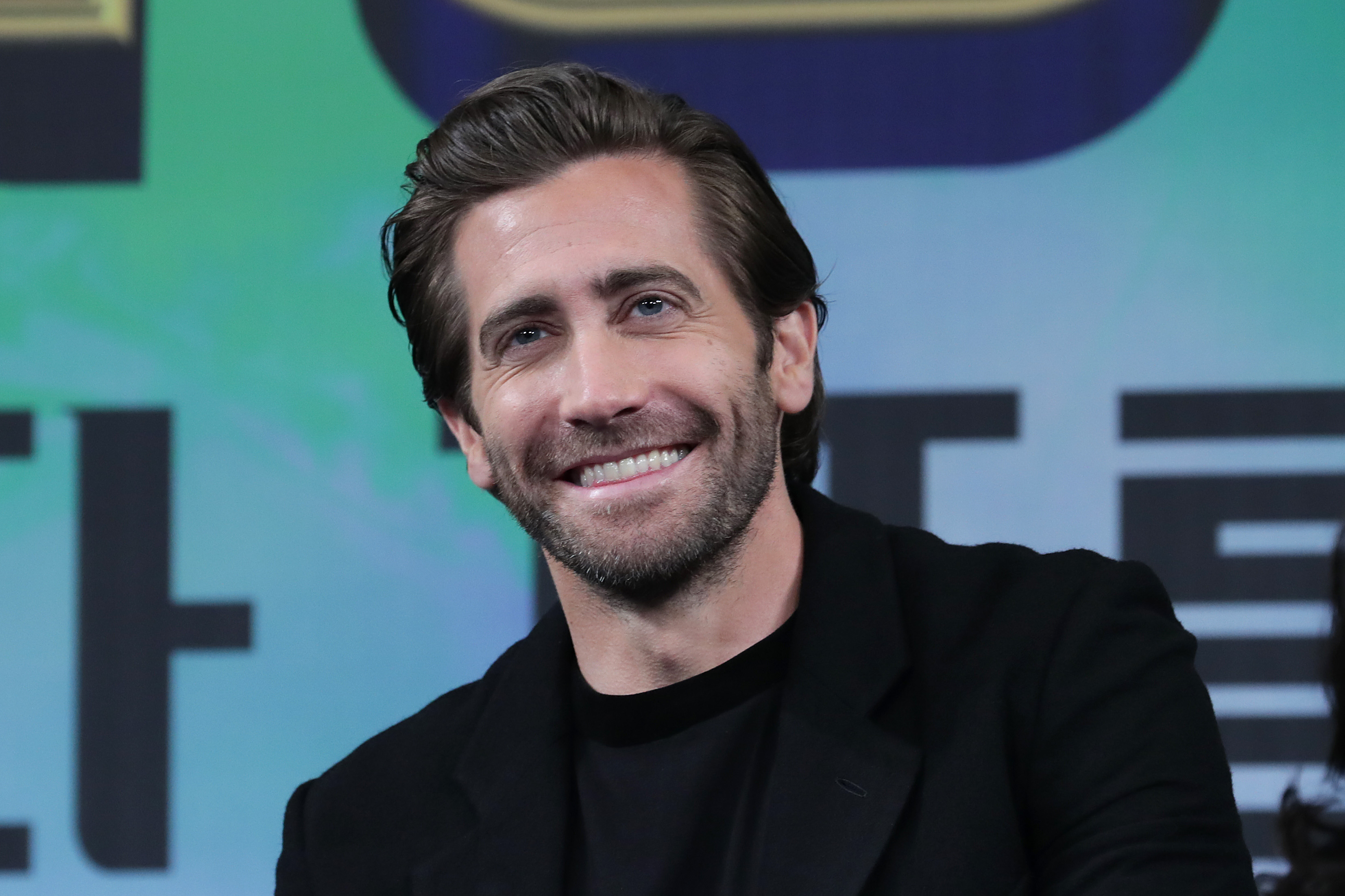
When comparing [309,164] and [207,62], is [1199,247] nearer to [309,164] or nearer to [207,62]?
[309,164]

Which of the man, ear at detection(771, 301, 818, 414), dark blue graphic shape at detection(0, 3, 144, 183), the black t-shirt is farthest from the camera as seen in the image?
dark blue graphic shape at detection(0, 3, 144, 183)

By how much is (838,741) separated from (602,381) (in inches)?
21.0

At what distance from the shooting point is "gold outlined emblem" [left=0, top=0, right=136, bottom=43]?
9.14 ft

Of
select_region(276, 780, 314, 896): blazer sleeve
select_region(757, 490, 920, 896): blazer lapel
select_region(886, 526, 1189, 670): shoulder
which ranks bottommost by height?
select_region(276, 780, 314, 896): blazer sleeve

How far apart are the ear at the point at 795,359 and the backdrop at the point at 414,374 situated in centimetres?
65

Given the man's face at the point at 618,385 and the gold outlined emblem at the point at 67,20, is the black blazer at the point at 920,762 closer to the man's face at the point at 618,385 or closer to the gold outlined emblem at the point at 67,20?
the man's face at the point at 618,385

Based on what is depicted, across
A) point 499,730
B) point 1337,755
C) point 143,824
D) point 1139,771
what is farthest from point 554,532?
point 1337,755

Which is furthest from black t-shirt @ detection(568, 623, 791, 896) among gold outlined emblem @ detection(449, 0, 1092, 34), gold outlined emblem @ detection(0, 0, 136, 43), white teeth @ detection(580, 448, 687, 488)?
gold outlined emblem @ detection(0, 0, 136, 43)

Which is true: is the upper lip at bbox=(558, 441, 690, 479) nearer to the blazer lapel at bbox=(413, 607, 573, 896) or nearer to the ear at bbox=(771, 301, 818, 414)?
the ear at bbox=(771, 301, 818, 414)

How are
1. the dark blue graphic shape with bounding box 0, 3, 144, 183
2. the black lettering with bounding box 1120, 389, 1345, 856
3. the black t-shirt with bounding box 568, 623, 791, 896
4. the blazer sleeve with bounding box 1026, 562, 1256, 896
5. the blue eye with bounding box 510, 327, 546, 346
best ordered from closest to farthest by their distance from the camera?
the blazer sleeve with bounding box 1026, 562, 1256, 896 < the black t-shirt with bounding box 568, 623, 791, 896 < the blue eye with bounding box 510, 327, 546, 346 < the black lettering with bounding box 1120, 389, 1345, 856 < the dark blue graphic shape with bounding box 0, 3, 144, 183

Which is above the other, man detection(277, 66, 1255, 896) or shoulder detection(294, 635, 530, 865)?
man detection(277, 66, 1255, 896)

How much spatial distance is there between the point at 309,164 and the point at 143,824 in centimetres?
139

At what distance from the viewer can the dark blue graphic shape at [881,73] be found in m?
2.65

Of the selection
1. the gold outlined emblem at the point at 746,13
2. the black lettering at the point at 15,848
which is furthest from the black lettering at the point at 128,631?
the gold outlined emblem at the point at 746,13
